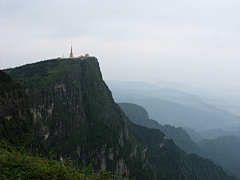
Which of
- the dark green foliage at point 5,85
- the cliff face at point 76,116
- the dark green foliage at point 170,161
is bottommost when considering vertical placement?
the dark green foliage at point 170,161

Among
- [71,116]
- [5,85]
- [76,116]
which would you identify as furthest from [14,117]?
[76,116]

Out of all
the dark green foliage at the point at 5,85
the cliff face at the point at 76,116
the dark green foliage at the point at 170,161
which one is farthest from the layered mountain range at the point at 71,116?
the dark green foliage at the point at 170,161

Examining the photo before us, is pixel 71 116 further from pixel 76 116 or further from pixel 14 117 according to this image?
pixel 14 117

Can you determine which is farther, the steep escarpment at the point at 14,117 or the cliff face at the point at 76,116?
the cliff face at the point at 76,116

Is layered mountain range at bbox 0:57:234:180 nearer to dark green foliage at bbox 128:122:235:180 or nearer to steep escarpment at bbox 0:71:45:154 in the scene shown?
steep escarpment at bbox 0:71:45:154

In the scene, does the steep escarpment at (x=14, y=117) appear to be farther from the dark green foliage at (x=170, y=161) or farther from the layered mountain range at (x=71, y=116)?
the dark green foliage at (x=170, y=161)
